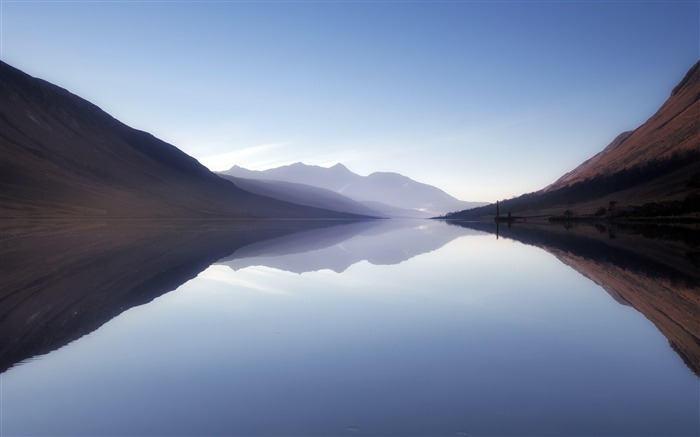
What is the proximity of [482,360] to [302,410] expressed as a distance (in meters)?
3.38

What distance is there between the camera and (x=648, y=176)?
141 m

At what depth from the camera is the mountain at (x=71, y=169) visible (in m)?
123

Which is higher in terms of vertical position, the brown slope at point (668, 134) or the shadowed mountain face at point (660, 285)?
the brown slope at point (668, 134)

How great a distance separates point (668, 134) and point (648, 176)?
26.7 meters

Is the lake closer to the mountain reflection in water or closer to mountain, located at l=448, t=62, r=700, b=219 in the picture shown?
the mountain reflection in water

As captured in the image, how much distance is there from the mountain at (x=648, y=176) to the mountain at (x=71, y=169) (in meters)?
109

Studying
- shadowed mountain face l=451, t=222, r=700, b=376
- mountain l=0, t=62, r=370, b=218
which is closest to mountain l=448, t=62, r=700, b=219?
shadowed mountain face l=451, t=222, r=700, b=376

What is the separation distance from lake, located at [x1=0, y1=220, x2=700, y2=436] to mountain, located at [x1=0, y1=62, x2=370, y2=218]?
106 metres

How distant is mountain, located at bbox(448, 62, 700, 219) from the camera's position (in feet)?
369

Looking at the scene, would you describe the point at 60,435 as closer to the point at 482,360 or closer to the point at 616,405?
the point at 482,360

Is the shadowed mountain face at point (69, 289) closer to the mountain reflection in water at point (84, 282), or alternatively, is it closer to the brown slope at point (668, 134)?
the mountain reflection in water at point (84, 282)

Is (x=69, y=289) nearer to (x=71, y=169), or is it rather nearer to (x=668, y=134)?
(x=71, y=169)

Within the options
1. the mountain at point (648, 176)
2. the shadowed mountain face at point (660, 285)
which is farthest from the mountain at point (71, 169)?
the shadowed mountain face at point (660, 285)

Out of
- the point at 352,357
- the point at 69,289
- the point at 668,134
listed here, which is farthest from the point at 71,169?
the point at 668,134
